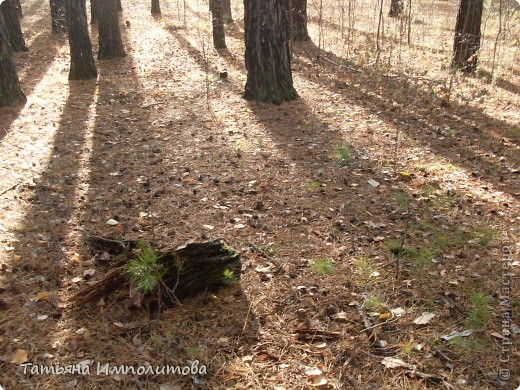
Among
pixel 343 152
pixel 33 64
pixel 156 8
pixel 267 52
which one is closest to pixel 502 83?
pixel 267 52

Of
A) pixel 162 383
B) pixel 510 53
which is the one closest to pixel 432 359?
pixel 162 383

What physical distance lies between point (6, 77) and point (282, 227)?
669cm

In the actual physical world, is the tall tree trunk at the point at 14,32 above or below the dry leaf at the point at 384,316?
above

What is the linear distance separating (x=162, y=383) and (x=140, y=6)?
990 inches

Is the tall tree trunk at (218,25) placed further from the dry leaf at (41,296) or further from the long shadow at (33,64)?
the dry leaf at (41,296)

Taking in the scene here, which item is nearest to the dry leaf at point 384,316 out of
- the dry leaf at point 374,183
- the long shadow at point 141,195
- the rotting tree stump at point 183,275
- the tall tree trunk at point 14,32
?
the long shadow at point 141,195

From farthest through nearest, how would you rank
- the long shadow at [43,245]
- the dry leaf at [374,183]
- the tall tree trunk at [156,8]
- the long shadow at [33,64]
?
the tall tree trunk at [156,8] < the long shadow at [33,64] < the dry leaf at [374,183] < the long shadow at [43,245]

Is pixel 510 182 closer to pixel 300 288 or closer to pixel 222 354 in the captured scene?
pixel 300 288

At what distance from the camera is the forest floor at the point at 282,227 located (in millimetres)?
3008

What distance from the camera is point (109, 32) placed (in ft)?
39.7

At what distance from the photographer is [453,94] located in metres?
8.77

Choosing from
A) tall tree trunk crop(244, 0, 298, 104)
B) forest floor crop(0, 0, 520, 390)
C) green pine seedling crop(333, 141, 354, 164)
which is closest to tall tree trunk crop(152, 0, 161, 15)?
forest floor crop(0, 0, 520, 390)

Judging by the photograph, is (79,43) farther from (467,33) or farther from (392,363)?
(392,363)

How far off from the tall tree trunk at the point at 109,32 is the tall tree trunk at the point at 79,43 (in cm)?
173
